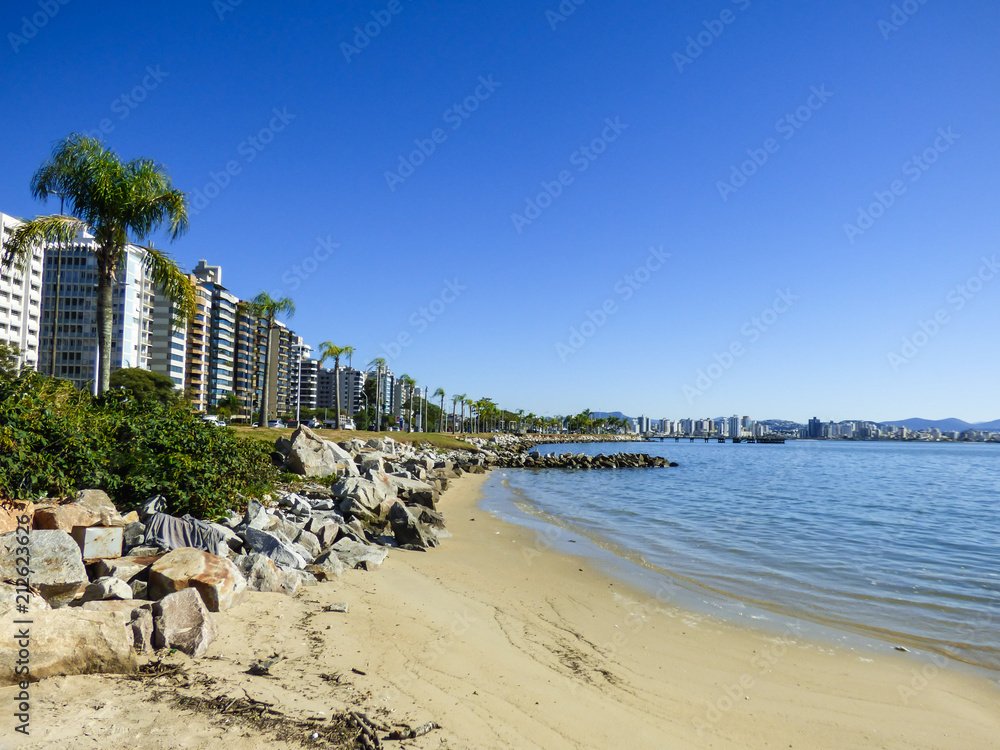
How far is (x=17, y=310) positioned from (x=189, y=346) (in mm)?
27429

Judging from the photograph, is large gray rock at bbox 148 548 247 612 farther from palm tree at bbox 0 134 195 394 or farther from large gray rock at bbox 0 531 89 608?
palm tree at bbox 0 134 195 394

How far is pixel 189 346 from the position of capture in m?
115

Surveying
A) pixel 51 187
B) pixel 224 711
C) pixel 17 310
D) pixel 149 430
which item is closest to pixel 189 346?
pixel 17 310

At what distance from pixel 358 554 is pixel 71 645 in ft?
17.5

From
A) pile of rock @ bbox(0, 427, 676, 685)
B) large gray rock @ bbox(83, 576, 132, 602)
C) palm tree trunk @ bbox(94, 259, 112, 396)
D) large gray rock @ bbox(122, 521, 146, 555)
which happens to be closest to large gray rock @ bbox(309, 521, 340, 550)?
pile of rock @ bbox(0, 427, 676, 685)

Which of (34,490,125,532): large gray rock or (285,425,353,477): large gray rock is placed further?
(285,425,353,477): large gray rock

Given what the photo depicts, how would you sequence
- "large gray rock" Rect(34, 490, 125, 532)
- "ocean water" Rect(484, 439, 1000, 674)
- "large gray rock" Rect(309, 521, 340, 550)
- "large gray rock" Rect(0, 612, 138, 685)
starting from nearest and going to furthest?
Result: "large gray rock" Rect(0, 612, 138, 685), "large gray rock" Rect(34, 490, 125, 532), "ocean water" Rect(484, 439, 1000, 674), "large gray rock" Rect(309, 521, 340, 550)

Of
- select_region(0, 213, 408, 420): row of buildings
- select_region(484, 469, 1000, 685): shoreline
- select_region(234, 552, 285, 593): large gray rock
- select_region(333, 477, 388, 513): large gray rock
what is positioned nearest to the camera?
select_region(234, 552, 285, 593): large gray rock

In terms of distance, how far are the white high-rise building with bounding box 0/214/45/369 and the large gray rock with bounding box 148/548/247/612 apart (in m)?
108

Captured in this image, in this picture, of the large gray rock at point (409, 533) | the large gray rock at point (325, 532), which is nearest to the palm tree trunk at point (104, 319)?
the large gray rock at point (325, 532)

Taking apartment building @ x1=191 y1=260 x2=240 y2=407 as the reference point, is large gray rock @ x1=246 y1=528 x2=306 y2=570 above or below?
below

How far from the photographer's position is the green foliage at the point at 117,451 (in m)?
7.32

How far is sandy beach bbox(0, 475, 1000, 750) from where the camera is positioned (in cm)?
407

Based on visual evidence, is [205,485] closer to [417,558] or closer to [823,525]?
[417,558]
